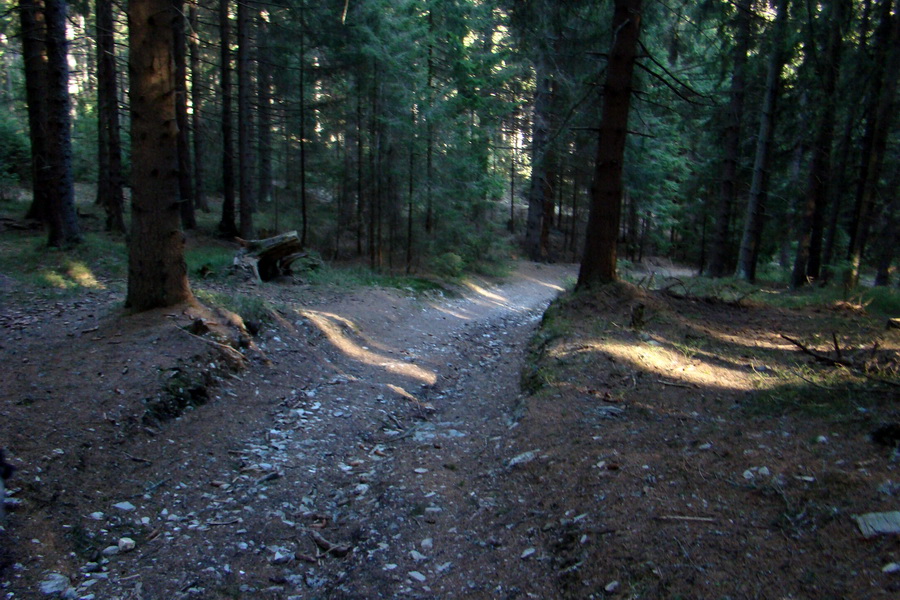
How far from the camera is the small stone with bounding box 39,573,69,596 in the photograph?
367cm

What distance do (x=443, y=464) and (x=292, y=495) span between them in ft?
4.95

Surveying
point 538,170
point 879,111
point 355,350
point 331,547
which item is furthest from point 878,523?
point 538,170

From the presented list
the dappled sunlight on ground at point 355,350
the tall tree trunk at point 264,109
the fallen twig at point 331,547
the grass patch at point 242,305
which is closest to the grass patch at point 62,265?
the grass patch at point 242,305

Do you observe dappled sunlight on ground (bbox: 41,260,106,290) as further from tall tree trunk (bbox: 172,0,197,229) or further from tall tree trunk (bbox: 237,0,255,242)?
tall tree trunk (bbox: 237,0,255,242)

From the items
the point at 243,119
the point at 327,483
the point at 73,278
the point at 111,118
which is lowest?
the point at 327,483

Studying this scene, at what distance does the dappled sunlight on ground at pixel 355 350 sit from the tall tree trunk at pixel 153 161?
2988 millimetres

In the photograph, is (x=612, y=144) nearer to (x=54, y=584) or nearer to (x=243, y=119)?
(x=54, y=584)

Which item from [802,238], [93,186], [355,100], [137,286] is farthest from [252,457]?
[93,186]

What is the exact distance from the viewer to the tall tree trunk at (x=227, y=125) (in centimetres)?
1753

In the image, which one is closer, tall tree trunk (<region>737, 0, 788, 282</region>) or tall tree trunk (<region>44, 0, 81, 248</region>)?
tall tree trunk (<region>44, 0, 81, 248</region>)

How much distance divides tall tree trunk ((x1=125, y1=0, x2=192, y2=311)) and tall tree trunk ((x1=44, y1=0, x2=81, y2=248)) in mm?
6343

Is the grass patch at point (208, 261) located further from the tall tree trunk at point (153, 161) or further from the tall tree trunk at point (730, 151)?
the tall tree trunk at point (730, 151)

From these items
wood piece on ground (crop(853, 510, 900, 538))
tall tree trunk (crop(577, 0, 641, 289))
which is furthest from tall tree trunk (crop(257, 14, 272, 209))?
wood piece on ground (crop(853, 510, 900, 538))

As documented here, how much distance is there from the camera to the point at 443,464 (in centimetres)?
598
